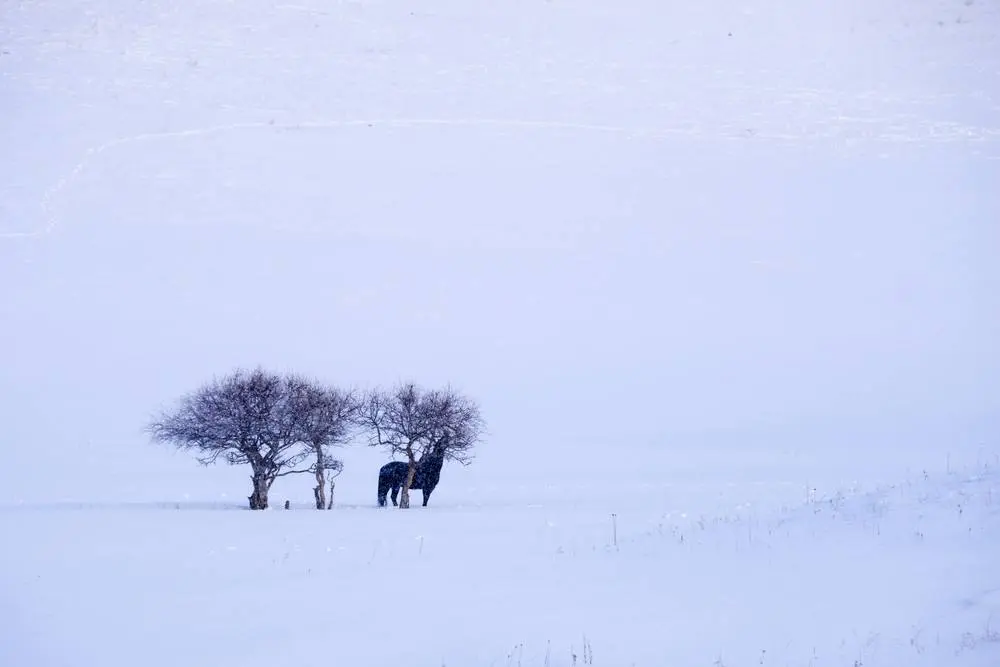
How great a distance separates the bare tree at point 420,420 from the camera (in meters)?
27.2

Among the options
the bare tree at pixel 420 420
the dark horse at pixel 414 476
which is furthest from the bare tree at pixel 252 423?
the dark horse at pixel 414 476

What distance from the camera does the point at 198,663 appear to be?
10.4 m

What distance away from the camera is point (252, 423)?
26.0 metres

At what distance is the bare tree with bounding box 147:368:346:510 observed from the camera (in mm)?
26047

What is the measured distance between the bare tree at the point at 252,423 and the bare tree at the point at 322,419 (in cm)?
5

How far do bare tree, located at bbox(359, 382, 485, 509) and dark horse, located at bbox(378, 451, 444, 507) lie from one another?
285mm

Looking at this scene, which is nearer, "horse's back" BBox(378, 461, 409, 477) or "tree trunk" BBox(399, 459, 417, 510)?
"tree trunk" BBox(399, 459, 417, 510)

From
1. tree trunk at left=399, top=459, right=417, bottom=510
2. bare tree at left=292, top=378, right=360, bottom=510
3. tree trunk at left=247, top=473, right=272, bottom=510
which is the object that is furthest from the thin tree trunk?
tree trunk at left=399, top=459, right=417, bottom=510

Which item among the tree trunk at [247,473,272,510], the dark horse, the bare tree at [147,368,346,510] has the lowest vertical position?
the tree trunk at [247,473,272,510]

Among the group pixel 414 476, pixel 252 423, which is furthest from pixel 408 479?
pixel 252 423

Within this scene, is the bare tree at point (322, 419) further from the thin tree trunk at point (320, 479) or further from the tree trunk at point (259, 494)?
the tree trunk at point (259, 494)

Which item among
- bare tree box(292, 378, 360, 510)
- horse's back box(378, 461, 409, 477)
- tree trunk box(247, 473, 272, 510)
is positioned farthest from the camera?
horse's back box(378, 461, 409, 477)

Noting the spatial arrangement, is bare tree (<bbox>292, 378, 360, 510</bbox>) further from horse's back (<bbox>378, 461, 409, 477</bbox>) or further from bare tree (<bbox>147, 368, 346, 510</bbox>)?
horse's back (<bbox>378, 461, 409, 477</bbox>)

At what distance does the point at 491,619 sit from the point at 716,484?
73.3 ft
